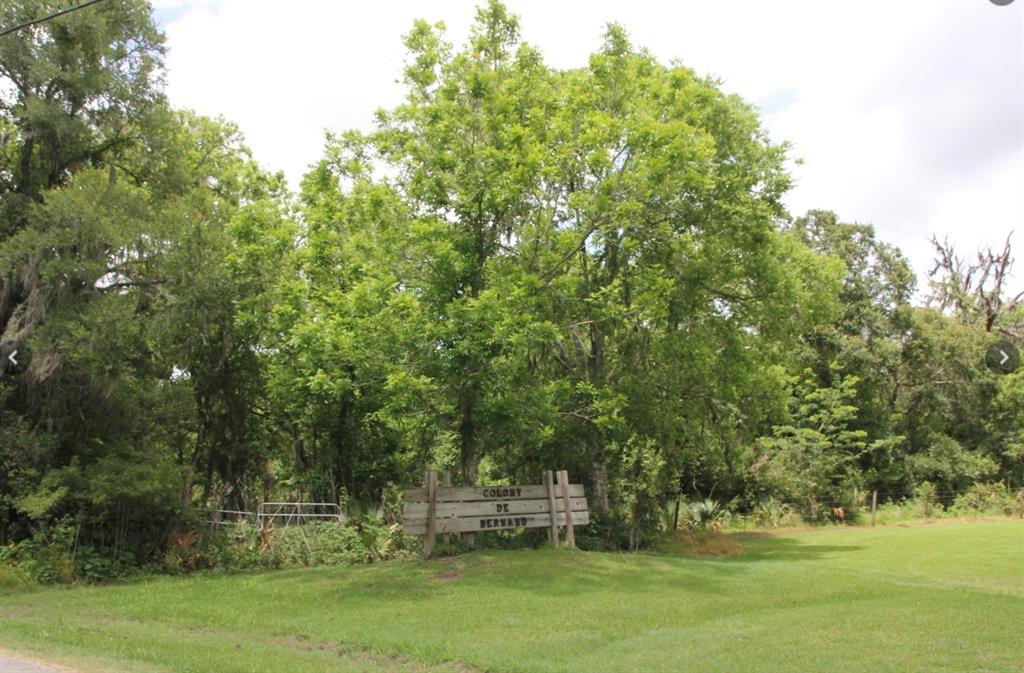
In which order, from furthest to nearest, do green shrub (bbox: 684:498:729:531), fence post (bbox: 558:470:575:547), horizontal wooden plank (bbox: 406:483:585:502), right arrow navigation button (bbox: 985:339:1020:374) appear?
right arrow navigation button (bbox: 985:339:1020:374) < green shrub (bbox: 684:498:729:531) < fence post (bbox: 558:470:575:547) < horizontal wooden plank (bbox: 406:483:585:502)

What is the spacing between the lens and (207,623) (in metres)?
11.2

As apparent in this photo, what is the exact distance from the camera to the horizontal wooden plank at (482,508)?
16.0 m

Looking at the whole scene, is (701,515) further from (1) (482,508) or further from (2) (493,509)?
(1) (482,508)

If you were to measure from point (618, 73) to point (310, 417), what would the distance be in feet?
39.1

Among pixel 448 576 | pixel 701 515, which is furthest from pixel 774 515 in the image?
pixel 448 576

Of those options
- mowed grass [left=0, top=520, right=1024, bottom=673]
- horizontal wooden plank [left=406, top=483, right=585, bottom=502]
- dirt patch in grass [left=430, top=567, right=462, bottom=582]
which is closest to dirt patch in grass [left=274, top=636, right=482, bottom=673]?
mowed grass [left=0, top=520, right=1024, bottom=673]

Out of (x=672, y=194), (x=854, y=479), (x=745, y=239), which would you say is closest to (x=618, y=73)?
(x=672, y=194)

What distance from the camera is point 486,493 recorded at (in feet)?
55.0

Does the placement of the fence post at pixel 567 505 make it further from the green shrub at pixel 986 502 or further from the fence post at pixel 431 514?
the green shrub at pixel 986 502

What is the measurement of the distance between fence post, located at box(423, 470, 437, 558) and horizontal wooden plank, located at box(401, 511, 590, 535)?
0.08 m

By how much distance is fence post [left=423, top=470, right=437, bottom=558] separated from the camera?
52.8 feet

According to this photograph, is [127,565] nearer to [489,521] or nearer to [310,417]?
[310,417]

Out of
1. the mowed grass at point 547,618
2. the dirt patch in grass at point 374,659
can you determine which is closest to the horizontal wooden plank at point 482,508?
the mowed grass at point 547,618

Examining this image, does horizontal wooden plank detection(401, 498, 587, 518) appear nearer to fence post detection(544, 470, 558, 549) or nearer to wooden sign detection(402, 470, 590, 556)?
wooden sign detection(402, 470, 590, 556)
